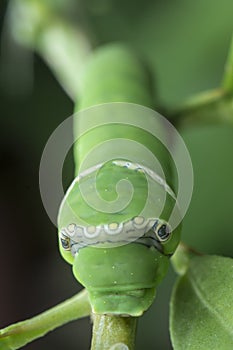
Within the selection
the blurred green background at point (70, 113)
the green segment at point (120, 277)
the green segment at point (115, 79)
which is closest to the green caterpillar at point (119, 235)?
the green segment at point (120, 277)

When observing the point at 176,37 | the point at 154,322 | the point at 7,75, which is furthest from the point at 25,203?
the point at 176,37

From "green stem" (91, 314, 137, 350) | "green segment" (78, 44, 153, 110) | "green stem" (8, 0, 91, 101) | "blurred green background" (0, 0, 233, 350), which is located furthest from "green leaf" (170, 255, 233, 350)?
"green stem" (8, 0, 91, 101)

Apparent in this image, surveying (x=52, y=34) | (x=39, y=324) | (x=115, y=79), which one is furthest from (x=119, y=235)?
(x=52, y=34)

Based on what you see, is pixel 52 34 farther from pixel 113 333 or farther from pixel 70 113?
pixel 113 333

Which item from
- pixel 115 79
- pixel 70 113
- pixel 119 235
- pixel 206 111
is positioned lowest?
A: pixel 70 113

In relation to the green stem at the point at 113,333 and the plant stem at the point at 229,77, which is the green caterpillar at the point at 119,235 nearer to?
the green stem at the point at 113,333

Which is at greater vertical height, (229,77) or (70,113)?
(229,77)

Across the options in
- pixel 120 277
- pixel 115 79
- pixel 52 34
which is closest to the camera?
pixel 120 277

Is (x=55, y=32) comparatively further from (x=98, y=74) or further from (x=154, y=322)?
(x=154, y=322)
